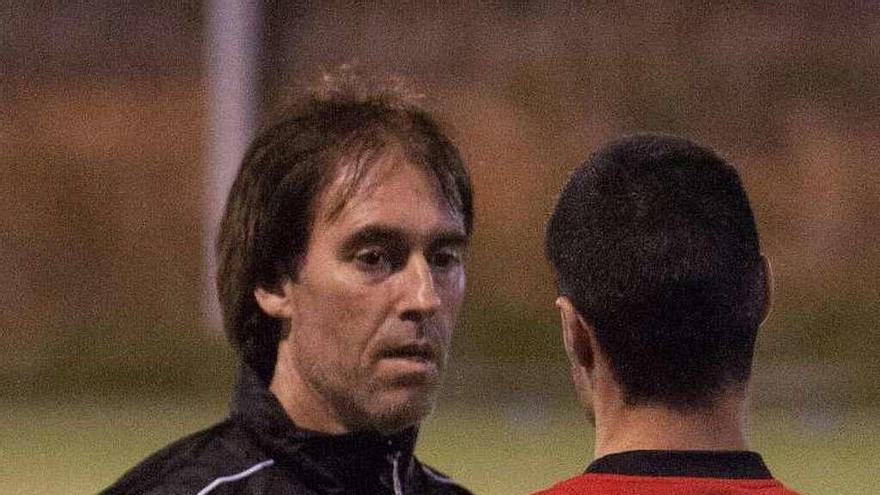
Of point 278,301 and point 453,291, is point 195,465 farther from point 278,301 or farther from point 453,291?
point 453,291

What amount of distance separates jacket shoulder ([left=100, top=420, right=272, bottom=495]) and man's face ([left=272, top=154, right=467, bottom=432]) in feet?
0.45

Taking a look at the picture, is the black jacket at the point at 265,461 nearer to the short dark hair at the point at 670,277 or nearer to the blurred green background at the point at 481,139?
the short dark hair at the point at 670,277

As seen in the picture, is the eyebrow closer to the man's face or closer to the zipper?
the man's face

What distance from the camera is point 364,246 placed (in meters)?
3.56

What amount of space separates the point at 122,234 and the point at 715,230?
14.1 m

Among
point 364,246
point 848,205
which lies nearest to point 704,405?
point 364,246

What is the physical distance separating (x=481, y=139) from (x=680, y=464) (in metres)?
13.9

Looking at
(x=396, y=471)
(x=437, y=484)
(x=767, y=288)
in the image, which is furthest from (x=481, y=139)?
(x=767, y=288)

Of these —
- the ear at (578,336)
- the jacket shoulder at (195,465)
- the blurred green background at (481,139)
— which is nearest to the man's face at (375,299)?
the jacket shoulder at (195,465)

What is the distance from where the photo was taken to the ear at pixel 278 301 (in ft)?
11.8

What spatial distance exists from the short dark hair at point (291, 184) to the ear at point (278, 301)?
14mm

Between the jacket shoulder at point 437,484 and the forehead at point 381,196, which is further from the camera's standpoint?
the jacket shoulder at point 437,484

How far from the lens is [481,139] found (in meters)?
16.4

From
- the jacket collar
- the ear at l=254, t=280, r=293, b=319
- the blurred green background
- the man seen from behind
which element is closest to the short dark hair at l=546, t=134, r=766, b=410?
the man seen from behind
